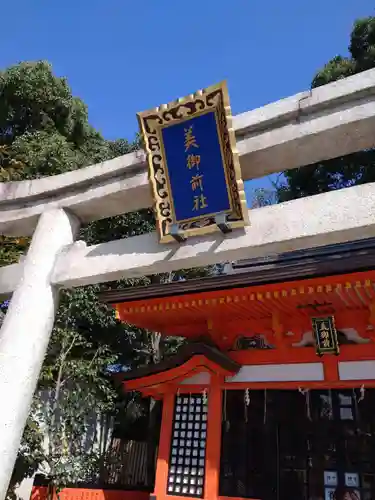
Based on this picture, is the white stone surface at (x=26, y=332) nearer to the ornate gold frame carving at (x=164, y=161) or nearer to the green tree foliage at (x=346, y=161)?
the ornate gold frame carving at (x=164, y=161)

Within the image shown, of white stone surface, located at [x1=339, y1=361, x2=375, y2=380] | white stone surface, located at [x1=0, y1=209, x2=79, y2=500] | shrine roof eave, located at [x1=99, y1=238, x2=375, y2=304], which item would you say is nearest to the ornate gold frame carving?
white stone surface, located at [x1=0, y1=209, x2=79, y2=500]

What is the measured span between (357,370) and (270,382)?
1365 millimetres

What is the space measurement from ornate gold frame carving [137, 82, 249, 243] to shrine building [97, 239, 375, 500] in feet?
9.53

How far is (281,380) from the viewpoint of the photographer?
676 cm

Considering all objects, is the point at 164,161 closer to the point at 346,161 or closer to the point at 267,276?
the point at 267,276

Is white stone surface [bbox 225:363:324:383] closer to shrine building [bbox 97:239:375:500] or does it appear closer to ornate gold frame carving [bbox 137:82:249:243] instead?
shrine building [bbox 97:239:375:500]

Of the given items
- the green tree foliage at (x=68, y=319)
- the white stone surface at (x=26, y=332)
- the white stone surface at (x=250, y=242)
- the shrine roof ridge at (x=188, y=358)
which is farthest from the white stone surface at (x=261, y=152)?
the shrine roof ridge at (x=188, y=358)

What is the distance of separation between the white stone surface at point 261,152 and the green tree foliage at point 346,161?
14.8 metres

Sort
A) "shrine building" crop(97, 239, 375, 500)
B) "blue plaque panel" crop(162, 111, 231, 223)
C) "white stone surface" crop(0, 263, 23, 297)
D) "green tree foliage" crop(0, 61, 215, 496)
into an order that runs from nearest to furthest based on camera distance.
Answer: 1. "blue plaque panel" crop(162, 111, 231, 223)
2. "white stone surface" crop(0, 263, 23, 297)
3. "shrine building" crop(97, 239, 375, 500)
4. "green tree foliage" crop(0, 61, 215, 496)

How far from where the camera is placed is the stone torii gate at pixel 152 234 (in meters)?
2.73

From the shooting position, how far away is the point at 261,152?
3105 millimetres

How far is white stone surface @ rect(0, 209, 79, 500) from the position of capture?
9.73 feet

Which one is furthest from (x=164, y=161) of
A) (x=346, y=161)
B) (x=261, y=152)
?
(x=346, y=161)

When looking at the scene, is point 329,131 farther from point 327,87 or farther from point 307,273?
point 307,273
